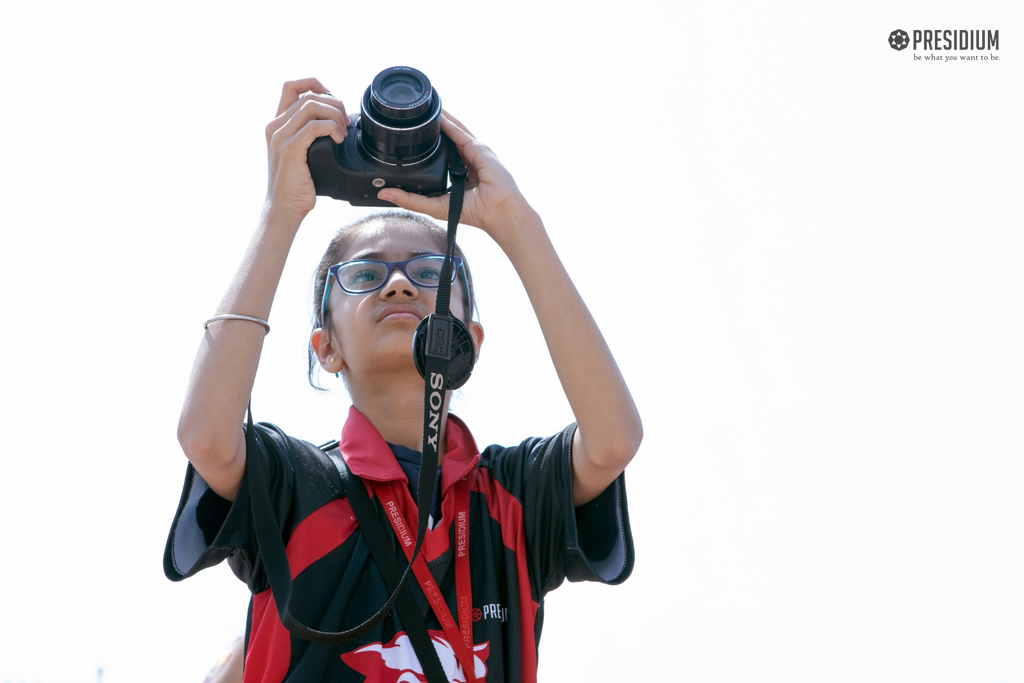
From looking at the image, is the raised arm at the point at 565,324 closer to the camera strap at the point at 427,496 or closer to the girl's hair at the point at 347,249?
the camera strap at the point at 427,496

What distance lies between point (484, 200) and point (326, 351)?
0.93m

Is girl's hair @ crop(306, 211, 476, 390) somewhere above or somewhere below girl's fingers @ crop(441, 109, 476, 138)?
below

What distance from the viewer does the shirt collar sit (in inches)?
105

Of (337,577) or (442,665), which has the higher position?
(337,577)

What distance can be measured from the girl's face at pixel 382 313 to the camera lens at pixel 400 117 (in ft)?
1.53

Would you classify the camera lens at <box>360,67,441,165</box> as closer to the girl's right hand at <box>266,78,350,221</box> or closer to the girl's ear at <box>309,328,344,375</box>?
the girl's right hand at <box>266,78,350,221</box>

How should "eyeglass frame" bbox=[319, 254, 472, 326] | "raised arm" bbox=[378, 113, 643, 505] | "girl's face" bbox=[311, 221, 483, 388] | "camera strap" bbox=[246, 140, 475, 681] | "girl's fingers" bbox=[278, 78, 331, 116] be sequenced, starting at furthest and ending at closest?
"eyeglass frame" bbox=[319, 254, 472, 326]
"girl's face" bbox=[311, 221, 483, 388]
"girl's fingers" bbox=[278, 78, 331, 116]
"raised arm" bbox=[378, 113, 643, 505]
"camera strap" bbox=[246, 140, 475, 681]

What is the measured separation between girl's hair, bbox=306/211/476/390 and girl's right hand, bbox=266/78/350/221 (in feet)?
2.10

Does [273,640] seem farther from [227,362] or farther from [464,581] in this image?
[227,362]

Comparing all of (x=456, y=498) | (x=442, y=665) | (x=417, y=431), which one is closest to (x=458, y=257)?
(x=417, y=431)

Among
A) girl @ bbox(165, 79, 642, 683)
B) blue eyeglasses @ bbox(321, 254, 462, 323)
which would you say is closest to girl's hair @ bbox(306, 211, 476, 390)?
blue eyeglasses @ bbox(321, 254, 462, 323)

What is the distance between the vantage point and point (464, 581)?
2.54 m

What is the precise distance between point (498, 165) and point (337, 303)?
776mm

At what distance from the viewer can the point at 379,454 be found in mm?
2721
